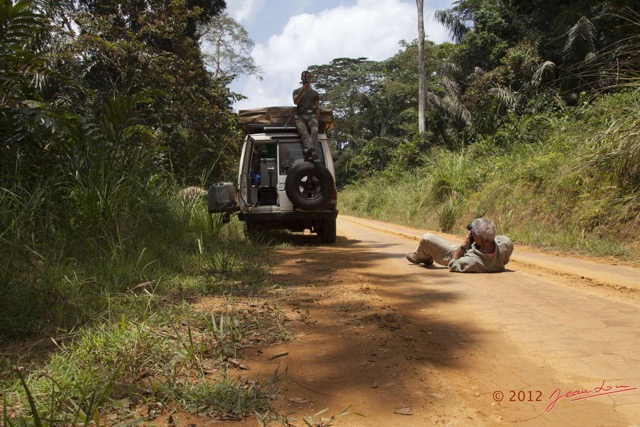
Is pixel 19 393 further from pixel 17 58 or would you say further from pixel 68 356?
pixel 17 58

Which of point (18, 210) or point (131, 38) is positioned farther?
point (131, 38)

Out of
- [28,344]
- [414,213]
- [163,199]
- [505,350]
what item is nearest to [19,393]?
[28,344]

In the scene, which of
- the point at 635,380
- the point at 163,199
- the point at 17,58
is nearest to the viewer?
the point at 635,380

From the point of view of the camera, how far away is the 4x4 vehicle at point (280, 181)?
8.36m

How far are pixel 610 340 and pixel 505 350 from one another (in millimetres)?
674

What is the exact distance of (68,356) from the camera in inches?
103

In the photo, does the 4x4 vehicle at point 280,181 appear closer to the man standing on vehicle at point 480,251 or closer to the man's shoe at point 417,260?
the man's shoe at point 417,260

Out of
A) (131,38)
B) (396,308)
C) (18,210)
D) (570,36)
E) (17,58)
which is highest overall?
(570,36)

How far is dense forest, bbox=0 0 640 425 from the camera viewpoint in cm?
434

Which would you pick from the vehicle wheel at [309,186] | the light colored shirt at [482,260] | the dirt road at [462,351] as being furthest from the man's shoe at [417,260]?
the vehicle wheel at [309,186]

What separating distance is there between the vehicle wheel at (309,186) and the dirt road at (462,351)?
10.8 ft

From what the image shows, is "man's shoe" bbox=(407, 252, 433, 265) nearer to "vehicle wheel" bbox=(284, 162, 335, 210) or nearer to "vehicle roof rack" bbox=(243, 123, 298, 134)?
"vehicle wheel" bbox=(284, 162, 335, 210)

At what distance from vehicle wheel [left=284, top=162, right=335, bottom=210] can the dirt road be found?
3292mm

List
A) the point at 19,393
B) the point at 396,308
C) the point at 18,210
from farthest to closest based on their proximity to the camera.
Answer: the point at 18,210
the point at 396,308
the point at 19,393
